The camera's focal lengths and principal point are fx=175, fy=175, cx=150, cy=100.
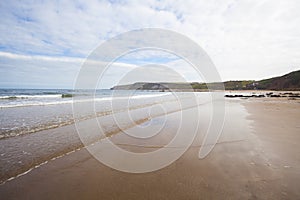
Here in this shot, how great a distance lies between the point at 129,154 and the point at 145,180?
1.62 metres

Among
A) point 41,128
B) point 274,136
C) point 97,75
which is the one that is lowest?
point 274,136

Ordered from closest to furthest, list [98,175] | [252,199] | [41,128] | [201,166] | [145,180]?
[252,199]
[145,180]
[98,175]
[201,166]
[41,128]

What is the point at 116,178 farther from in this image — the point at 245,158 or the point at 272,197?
the point at 245,158

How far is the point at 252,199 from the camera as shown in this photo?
277cm

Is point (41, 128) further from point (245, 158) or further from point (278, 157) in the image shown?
point (278, 157)

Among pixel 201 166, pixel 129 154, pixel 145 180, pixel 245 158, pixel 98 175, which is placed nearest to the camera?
pixel 145 180

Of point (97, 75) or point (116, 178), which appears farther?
point (97, 75)

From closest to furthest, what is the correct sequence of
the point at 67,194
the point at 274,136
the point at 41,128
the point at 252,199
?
the point at 252,199 → the point at 67,194 → the point at 274,136 → the point at 41,128

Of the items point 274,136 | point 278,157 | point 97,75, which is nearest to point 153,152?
point 278,157

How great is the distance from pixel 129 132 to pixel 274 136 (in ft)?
18.7

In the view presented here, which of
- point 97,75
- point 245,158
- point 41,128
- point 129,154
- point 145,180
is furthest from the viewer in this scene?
point 97,75

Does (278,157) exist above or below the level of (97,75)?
below

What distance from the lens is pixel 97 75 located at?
1059cm

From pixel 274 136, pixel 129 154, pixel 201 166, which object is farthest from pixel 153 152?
pixel 274 136
